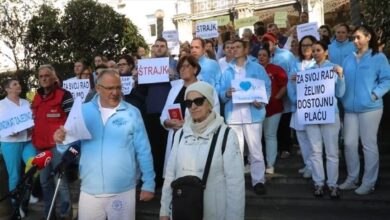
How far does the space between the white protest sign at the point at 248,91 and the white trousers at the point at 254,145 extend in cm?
34

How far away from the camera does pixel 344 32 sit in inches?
290

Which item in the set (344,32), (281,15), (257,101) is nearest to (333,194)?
(257,101)

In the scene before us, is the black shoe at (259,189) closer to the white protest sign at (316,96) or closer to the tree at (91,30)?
the white protest sign at (316,96)

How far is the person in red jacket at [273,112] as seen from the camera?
23.7ft

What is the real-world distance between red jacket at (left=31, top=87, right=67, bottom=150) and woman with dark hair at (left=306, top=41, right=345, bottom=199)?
3162 mm

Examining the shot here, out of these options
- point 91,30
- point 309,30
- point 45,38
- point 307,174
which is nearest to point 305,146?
point 307,174

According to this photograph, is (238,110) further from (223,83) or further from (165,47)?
(165,47)

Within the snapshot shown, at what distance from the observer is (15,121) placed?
282 inches

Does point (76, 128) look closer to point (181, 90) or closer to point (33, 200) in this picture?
point (181, 90)

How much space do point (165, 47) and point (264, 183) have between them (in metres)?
2.47

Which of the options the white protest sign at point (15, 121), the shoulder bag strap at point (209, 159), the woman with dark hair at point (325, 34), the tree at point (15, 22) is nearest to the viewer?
the shoulder bag strap at point (209, 159)

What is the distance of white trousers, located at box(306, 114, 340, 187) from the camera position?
6180 mm

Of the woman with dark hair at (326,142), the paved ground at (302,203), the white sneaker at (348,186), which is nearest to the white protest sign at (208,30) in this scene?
the paved ground at (302,203)

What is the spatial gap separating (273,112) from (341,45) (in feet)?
4.78
